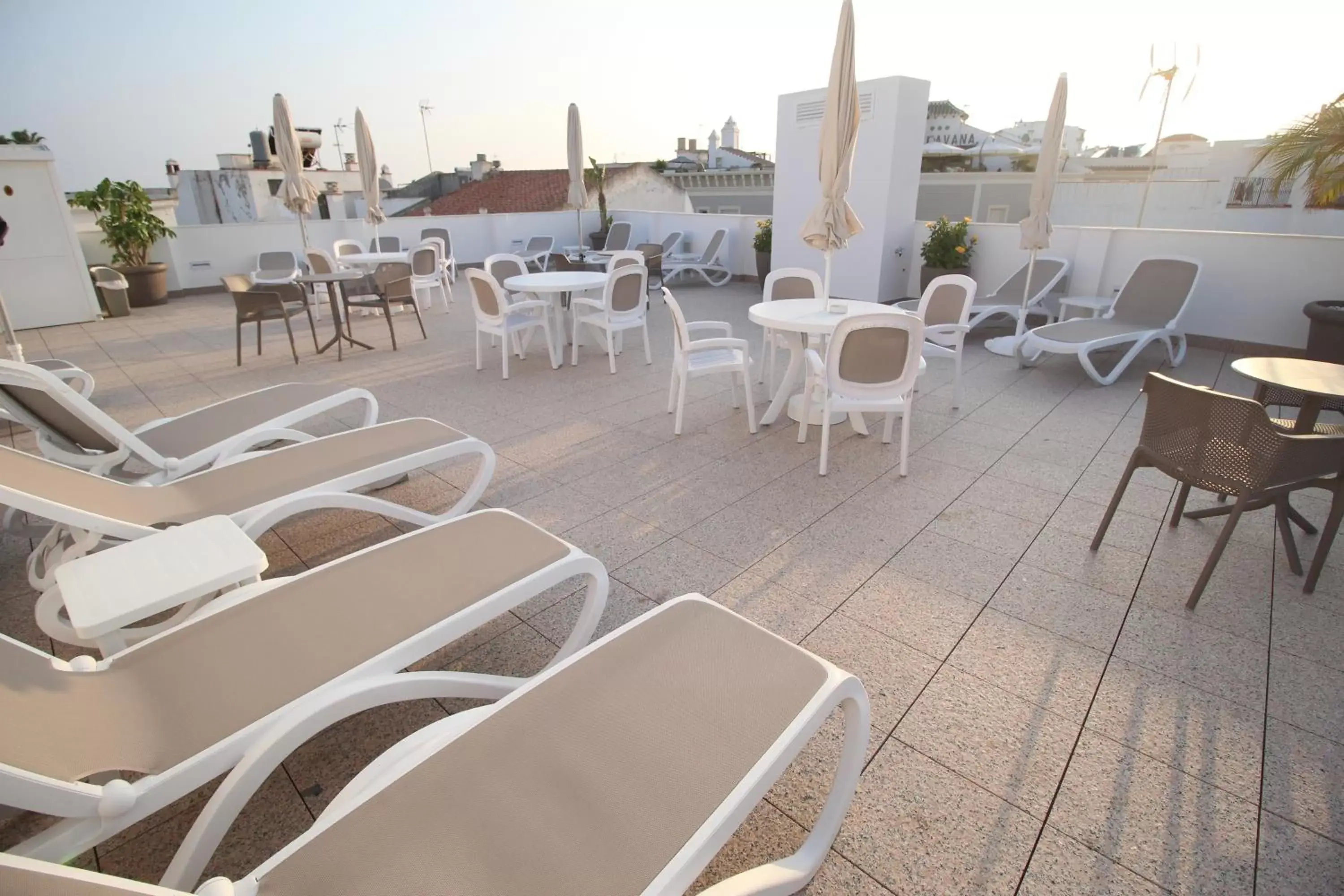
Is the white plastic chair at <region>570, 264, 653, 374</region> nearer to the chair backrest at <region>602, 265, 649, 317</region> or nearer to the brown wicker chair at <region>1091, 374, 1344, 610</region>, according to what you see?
the chair backrest at <region>602, 265, 649, 317</region>

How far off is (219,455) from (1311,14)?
913 cm

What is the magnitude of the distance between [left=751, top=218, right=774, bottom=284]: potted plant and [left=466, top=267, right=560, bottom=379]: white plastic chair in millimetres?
4233

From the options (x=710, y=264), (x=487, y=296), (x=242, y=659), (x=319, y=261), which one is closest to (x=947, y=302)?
(x=487, y=296)

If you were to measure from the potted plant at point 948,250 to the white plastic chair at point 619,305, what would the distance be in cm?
355

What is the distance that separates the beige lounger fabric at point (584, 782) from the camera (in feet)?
3.38

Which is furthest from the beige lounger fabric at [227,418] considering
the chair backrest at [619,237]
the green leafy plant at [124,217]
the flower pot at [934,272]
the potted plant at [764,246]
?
the chair backrest at [619,237]

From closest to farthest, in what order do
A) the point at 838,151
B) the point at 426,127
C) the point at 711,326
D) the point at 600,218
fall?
the point at 838,151 → the point at 711,326 → the point at 600,218 → the point at 426,127

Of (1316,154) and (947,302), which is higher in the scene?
(1316,154)

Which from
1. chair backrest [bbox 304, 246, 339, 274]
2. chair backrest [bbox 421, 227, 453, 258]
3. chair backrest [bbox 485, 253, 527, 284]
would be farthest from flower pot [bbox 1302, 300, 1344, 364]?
chair backrest [bbox 421, 227, 453, 258]

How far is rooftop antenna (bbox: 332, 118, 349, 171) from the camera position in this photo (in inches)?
965

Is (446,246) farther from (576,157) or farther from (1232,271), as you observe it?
(1232,271)

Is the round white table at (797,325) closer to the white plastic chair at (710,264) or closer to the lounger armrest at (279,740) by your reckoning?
the lounger armrest at (279,740)

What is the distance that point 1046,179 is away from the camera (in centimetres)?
531

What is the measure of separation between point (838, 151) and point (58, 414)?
13.7 ft
